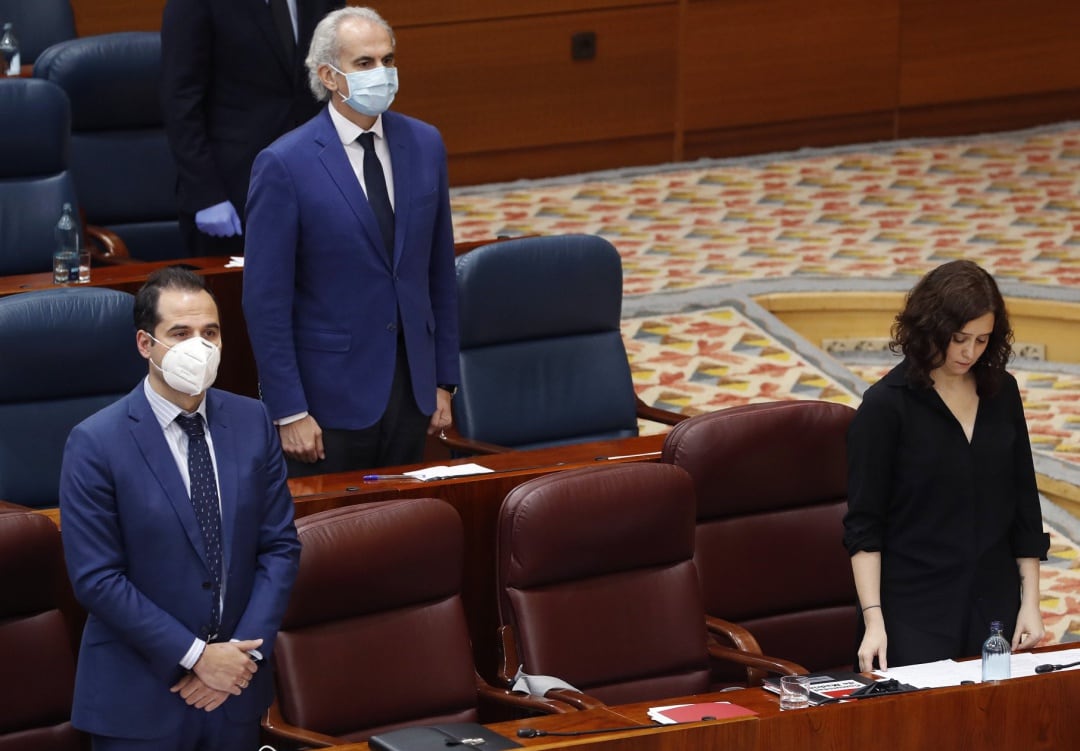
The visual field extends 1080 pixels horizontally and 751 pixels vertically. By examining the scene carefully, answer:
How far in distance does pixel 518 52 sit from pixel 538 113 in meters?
0.29

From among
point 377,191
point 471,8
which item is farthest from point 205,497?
point 471,8

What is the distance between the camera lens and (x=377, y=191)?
3.87 metres

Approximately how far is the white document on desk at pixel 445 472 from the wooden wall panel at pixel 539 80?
4385 millimetres

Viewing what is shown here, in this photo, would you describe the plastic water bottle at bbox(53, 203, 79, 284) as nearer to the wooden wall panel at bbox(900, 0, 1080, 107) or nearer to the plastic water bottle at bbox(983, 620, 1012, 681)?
the plastic water bottle at bbox(983, 620, 1012, 681)

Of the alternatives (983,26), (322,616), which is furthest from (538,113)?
(322,616)

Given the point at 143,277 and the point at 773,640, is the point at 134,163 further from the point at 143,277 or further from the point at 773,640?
the point at 773,640

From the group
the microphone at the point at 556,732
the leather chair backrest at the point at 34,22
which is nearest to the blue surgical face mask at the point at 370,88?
the microphone at the point at 556,732

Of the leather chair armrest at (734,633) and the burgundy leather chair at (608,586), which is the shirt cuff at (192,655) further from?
the leather chair armrest at (734,633)

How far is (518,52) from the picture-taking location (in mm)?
8234

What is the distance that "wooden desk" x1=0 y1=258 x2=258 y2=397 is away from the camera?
4816 millimetres

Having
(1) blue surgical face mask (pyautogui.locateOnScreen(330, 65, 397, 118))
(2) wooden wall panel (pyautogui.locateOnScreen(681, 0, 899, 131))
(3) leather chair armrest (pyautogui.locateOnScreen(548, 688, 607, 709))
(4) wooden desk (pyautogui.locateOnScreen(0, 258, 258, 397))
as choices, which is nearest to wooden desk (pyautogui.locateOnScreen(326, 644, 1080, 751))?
(3) leather chair armrest (pyautogui.locateOnScreen(548, 688, 607, 709))

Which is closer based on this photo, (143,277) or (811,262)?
(143,277)

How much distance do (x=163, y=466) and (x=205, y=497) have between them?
0.09 m

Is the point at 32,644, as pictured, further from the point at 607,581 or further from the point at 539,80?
the point at 539,80
